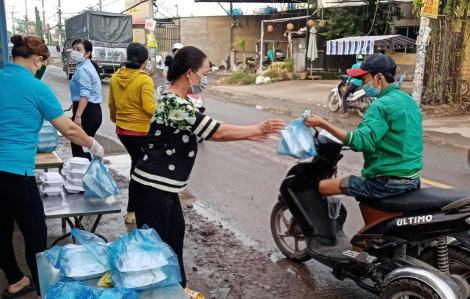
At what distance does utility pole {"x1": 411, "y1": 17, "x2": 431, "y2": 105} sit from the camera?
10805mm

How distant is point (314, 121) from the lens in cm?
307

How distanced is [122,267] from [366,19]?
755 inches

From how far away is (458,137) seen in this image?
31.3ft

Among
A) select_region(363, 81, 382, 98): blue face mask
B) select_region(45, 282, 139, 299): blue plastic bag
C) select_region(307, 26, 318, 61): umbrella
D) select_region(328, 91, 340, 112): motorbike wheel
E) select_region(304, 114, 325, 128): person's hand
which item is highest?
select_region(307, 26, 318, 61): umbrella

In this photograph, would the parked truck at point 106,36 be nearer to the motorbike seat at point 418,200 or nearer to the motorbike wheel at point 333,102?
the motorbike wheel at point 333,102

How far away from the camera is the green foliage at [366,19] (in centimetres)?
1914

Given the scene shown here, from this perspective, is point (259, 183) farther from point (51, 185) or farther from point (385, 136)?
point (385, 136)

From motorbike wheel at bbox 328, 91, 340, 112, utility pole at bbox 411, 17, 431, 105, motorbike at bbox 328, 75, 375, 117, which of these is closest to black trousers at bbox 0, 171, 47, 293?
motorbike at bbox 328, 75, 375, 117

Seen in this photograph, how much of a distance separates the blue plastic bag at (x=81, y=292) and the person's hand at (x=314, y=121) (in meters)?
1.62

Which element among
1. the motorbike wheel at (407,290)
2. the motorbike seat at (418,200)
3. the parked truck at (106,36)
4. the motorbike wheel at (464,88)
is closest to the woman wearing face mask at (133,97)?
the motorbike seat at (418,200)

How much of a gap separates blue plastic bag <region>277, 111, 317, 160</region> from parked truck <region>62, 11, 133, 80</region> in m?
20.1

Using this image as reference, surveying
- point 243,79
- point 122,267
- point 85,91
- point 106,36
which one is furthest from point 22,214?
point 106,36

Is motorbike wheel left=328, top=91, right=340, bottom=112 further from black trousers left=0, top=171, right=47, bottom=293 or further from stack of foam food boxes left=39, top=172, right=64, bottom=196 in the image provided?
black trousers left=0, top=171, right=47, bottom=293

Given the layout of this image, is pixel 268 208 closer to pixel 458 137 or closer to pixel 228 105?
pixel 458 137
